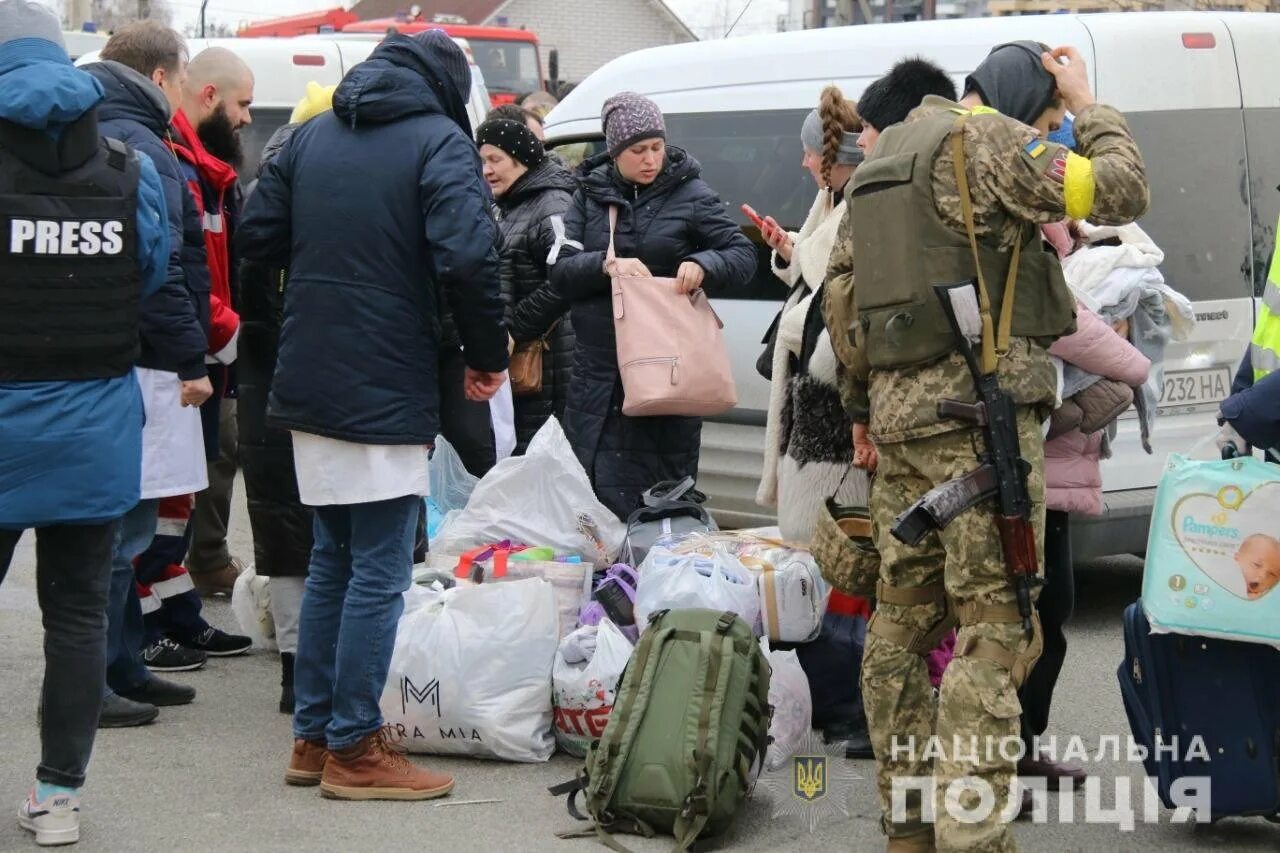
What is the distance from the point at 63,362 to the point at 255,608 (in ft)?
7.31

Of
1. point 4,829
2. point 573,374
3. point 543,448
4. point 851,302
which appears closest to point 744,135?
point 573,374

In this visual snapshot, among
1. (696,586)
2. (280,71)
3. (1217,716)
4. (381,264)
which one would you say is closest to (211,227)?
(381,264)

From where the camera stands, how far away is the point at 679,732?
4547 millimetres

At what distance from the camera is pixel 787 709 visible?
5180 mm

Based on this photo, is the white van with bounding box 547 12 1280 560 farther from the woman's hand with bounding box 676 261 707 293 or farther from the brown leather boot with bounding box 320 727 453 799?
→ the brown leather boot with bounding box 320 727 453 799

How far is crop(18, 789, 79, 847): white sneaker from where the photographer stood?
14.5 ft

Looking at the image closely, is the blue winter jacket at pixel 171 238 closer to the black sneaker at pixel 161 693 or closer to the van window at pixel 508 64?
Answer: the black sneaker at pixel 161 693

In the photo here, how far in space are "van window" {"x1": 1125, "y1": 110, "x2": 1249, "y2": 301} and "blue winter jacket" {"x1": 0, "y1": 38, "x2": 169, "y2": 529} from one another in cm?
387

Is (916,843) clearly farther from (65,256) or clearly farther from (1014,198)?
(65,256)

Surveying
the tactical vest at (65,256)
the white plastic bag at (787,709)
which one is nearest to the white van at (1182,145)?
the white plastic bag at (787,709)

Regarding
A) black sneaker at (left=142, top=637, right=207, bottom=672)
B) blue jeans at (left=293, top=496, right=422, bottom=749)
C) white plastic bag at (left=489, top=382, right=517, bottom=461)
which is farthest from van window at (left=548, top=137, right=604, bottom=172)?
blue jeans at (left=293, top=496, right=422, bottom=749)

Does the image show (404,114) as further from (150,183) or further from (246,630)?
(246,630)

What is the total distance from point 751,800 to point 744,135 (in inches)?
139

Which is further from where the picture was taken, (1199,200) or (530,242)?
(530,242)
